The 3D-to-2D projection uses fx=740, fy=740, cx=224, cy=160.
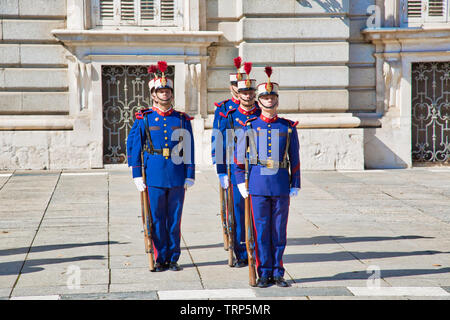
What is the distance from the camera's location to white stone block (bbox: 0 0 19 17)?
14445mm

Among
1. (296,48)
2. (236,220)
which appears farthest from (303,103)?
(236,220)

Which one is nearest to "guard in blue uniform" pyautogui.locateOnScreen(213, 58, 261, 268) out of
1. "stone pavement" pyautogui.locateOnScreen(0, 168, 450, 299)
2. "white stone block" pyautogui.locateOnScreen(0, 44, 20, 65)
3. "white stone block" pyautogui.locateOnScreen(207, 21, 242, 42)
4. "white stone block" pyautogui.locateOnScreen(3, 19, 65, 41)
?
"stone pavement" pyautogui.locateOnScreen(0, 168, 450, 299)

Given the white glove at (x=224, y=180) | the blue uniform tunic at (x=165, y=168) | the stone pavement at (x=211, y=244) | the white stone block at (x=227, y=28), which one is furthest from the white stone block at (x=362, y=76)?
the blue uniform tunic at (x=165, y=168)

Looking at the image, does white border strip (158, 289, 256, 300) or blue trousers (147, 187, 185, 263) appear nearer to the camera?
white border strip (158, 289, 256, 300)

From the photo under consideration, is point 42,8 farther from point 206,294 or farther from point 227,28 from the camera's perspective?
point 206,294

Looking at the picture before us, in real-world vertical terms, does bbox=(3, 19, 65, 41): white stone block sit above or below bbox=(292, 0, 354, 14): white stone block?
below

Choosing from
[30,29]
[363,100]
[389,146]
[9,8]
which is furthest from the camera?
[363,100]

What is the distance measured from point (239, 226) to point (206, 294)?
52.8 inches

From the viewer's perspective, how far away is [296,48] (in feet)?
48.0

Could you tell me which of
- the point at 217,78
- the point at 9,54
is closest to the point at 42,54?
the point at 9,54

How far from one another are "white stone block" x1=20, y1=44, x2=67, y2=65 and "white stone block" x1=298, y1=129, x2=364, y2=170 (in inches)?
197

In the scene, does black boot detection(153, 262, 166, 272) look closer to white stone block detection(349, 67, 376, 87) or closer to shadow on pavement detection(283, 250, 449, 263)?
shadow on pavement detection(283, 250, 449, 263)

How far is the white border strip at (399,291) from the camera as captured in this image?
6.05 meters

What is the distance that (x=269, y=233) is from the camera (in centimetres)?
645
